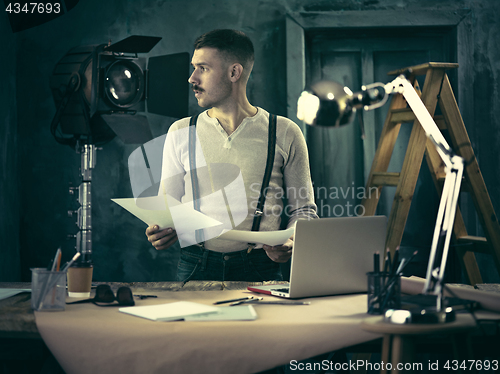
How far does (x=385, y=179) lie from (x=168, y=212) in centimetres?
Answer: 142

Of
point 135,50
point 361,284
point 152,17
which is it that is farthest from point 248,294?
point 152,17

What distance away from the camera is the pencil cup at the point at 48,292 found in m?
1.11

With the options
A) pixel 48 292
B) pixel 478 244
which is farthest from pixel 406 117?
pixel 48 292

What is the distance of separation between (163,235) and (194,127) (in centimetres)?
55

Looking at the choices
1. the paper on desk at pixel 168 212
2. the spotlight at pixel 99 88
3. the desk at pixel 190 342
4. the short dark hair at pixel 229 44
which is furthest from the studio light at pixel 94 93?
the desk at pixel 190 342

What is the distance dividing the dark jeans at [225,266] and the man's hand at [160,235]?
20 cm

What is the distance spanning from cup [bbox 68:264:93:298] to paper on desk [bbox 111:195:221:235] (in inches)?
8.5

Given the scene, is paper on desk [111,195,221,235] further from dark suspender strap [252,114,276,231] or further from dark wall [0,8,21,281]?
dark wall [0,8,21,281]

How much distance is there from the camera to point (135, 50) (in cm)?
211

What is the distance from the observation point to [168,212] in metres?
1.34

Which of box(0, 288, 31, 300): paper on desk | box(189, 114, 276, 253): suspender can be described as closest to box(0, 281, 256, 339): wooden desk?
box(0, 288, 31, 300): paper on desk

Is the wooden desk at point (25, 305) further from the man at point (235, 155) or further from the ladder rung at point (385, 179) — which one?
the ladder rung at point (385, 179)

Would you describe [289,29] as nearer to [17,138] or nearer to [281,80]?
[281,80]

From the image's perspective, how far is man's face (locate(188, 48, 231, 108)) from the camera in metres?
1.76
